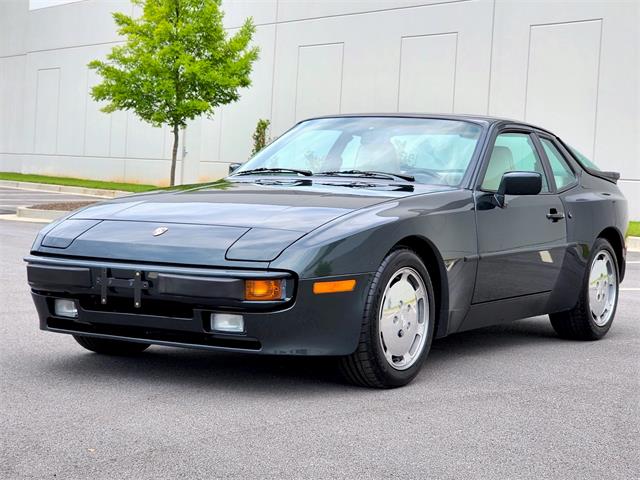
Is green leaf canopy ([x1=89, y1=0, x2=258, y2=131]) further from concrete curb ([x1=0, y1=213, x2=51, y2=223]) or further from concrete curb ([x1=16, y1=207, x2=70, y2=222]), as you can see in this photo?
concrete curb ([x1=0, y1=213, x2=51, y2=223])

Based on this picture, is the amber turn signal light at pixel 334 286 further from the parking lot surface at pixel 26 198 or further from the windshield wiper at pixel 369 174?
the parking lot surface at pixel 26 198

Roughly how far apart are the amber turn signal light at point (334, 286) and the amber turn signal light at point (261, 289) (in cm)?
18

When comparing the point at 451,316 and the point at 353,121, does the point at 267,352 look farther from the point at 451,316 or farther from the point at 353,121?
the point at 353,121

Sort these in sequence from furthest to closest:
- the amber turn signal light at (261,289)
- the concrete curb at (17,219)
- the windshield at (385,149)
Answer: the concrete curb at (17,219) → the windshield at (385,149) → the amber turn signal light at (261,289)

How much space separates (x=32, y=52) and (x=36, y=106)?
2.46 m

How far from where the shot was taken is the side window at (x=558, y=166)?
7.28m

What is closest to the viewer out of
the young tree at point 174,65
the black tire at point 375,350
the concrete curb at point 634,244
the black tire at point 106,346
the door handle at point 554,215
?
the black tire at point 375,350

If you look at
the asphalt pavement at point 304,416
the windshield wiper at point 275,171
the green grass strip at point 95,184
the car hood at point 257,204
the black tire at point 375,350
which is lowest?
the asphalt pavement at point 304,416

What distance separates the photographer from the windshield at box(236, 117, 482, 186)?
6.30m

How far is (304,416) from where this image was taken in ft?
15.4

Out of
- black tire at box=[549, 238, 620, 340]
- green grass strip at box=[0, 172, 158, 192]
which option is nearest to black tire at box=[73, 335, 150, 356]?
black tire at box=[549, 238, 620, 340]

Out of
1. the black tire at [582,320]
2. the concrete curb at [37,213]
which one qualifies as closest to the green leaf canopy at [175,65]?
the concrete curb at [37,213]

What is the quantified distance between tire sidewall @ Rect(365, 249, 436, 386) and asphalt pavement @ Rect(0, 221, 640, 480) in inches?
4.1

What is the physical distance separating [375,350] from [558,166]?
2.75 m
